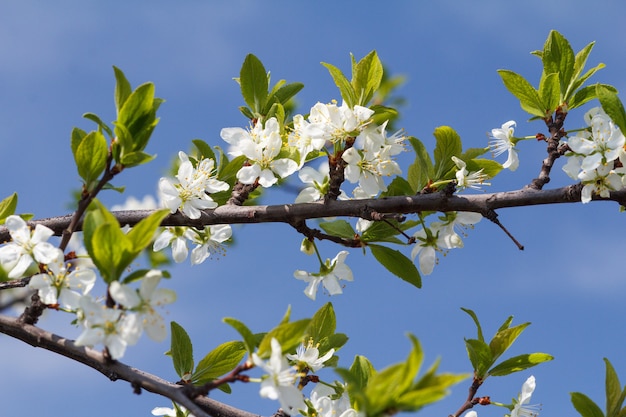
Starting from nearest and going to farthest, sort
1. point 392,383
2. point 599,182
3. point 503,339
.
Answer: point 392,383, point 599,182, point 503,339

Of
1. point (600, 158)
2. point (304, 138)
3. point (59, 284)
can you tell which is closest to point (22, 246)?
point (59, 284)

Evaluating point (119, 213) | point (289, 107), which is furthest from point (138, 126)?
point (289, 107)

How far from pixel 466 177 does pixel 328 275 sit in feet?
2.12

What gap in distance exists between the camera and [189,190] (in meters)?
2.54

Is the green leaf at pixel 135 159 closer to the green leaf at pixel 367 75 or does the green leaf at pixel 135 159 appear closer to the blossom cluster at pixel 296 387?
the blossom cluster at pixel 296 387

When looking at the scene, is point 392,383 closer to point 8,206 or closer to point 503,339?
point 503,339

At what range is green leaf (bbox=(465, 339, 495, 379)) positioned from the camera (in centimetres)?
250

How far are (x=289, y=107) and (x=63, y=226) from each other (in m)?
1.31

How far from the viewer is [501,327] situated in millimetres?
2607

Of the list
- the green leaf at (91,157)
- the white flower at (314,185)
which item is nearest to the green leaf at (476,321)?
the white flower at (314,185)

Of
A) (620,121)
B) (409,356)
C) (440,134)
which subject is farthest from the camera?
(440,134)

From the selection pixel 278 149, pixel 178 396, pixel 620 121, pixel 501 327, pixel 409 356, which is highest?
pixel 620 121

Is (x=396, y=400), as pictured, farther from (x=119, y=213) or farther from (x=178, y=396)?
(x=119, y=213)

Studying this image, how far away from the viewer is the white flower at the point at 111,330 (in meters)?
1.69
